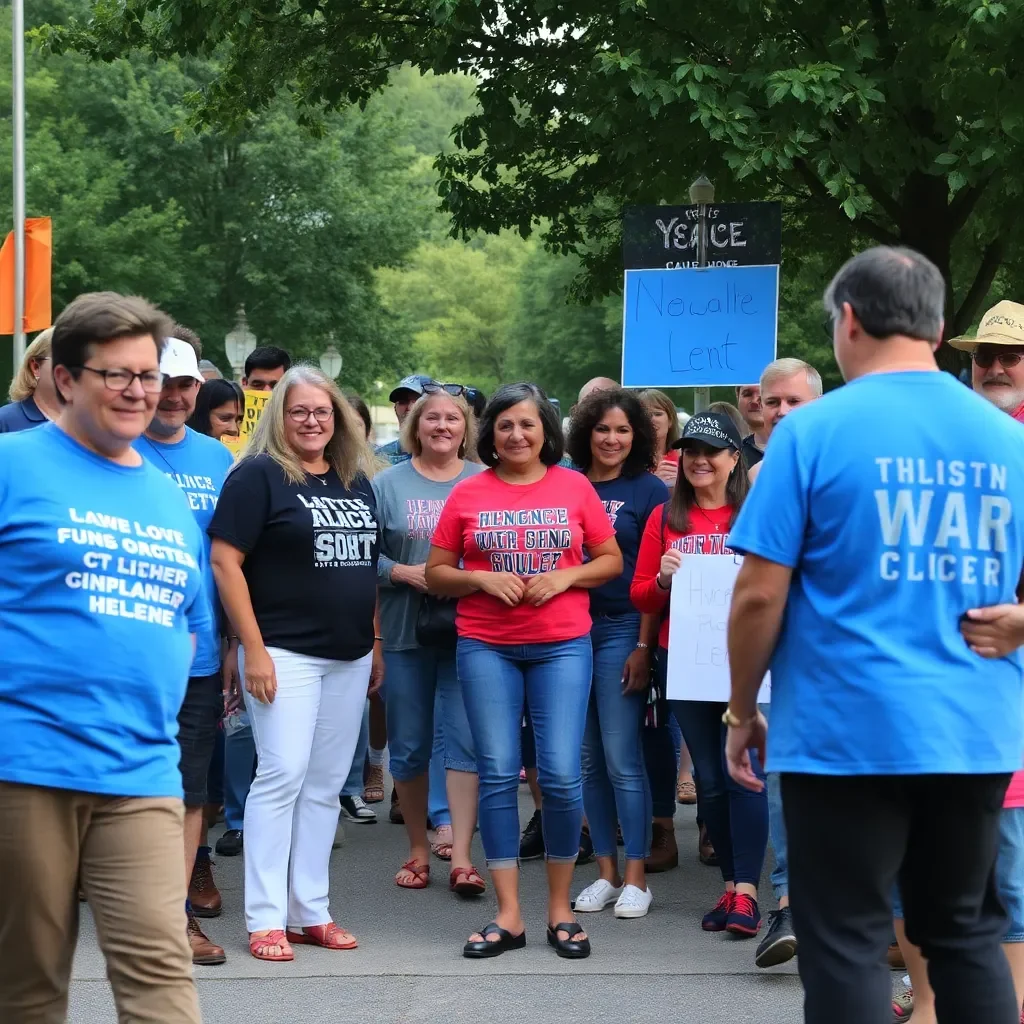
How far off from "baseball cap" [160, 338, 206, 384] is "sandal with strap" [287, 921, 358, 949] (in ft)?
6.81

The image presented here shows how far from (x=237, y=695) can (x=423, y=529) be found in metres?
1.13

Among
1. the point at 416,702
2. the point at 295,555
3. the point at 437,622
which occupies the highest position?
the point at 295,555

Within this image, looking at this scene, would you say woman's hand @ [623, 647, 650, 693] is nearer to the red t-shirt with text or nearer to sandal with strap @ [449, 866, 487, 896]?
the red t-shirt with text

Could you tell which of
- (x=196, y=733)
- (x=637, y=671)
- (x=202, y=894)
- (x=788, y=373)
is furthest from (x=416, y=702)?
(x=788, y=373)

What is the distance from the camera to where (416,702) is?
7246mm

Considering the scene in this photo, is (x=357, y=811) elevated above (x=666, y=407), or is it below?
below

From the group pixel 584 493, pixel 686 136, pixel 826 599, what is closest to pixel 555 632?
pixel 584 493

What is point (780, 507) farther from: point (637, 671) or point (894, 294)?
point (637, 671)

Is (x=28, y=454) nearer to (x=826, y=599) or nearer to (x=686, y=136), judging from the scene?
(x=826, y=599)

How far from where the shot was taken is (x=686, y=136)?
1036cm

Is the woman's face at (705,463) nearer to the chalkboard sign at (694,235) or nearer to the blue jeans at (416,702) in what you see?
the blue jeans at (416,702)

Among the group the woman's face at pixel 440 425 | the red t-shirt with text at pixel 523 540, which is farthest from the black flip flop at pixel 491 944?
the woman's face at pixel 440 425

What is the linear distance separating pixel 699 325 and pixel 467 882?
3385 mm

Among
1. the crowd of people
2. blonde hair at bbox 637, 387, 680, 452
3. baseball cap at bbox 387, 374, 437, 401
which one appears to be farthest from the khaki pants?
blonde hair at bbox 637, 387, 680, 452
